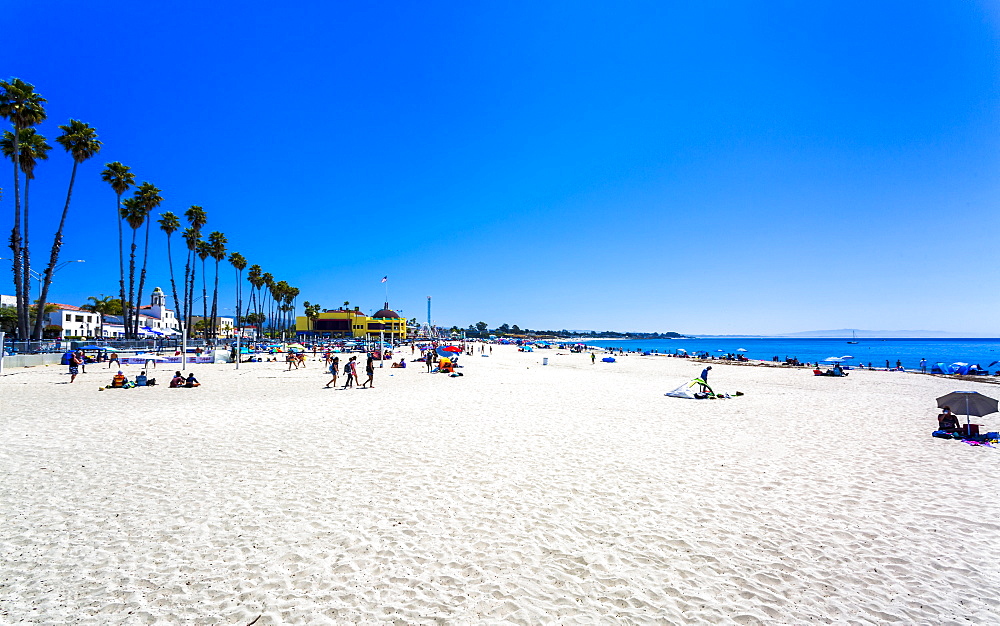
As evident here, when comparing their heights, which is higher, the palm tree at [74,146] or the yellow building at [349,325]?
the palm tree at [74,146]

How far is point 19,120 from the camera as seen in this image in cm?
3453

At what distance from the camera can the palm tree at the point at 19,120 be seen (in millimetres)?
33844

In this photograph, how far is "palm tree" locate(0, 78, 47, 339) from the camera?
1332 inches

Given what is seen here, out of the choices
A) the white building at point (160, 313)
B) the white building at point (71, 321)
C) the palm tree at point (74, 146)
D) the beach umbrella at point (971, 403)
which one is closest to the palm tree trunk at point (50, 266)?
the palm tree at point (74, 146)

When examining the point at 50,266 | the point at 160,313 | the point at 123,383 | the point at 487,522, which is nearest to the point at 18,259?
the point at 50,266

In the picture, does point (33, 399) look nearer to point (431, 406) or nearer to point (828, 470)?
point (431, 406)

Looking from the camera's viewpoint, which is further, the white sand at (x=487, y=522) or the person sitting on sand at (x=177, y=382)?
the person sitting on sand at (x=177, y=382)

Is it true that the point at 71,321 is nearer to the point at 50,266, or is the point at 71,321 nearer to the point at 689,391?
the point at 50,266

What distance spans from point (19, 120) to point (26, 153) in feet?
14.4

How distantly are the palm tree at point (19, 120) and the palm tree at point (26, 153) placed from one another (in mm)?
322

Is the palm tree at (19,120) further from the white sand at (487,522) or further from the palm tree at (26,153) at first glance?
the white sand at (487,522)

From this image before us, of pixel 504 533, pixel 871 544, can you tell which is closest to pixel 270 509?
pixel 504 533

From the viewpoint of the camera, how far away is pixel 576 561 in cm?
493

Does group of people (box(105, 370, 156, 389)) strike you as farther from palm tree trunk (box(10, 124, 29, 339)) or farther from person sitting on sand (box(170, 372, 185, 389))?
palm tree trunk (box(10, 124, 29, 339))
